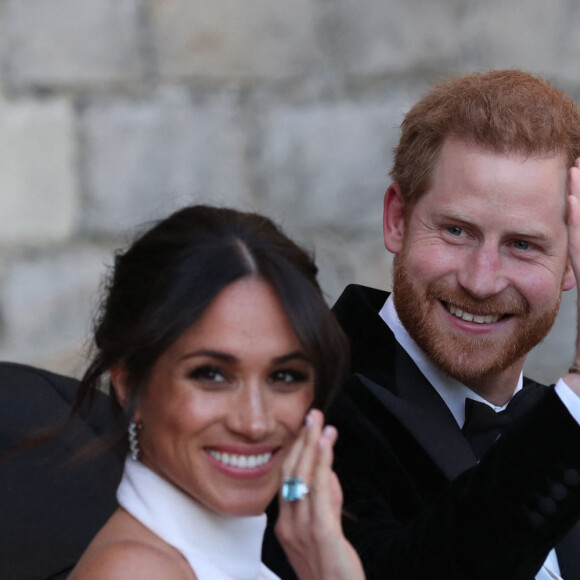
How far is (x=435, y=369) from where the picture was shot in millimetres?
2795

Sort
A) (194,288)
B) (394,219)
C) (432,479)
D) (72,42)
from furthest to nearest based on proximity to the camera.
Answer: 1. (72,42)
2. (394,219)
3. (432,479)
4. (194,288)

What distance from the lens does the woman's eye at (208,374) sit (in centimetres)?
202

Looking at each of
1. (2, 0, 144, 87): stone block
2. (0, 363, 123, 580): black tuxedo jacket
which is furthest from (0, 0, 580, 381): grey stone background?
(0, 363, 123, 580): black tuxedo jacket

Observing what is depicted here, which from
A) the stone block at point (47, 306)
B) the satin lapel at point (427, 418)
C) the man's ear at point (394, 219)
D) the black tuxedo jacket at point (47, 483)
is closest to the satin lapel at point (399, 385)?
the satin lapel at point (427, 418)

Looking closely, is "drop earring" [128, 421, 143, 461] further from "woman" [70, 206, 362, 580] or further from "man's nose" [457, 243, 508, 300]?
"man's nose" [457, 243, 508, 300]

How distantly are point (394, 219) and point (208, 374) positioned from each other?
1032 millimetres

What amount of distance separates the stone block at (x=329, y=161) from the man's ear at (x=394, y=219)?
1.47 metres

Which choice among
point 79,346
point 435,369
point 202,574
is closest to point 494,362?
point 435,369

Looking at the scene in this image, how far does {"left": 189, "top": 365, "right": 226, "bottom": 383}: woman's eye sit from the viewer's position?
6.64 feet

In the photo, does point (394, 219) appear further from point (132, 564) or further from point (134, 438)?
point (132, 564)

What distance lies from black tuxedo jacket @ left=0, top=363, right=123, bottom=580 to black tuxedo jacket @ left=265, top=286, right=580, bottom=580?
0.41 m

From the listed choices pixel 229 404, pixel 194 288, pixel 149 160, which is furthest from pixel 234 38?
pixel 229 404

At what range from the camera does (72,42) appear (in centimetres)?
421

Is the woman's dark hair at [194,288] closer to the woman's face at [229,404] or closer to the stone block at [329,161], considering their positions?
the woman's face at [229,404]
